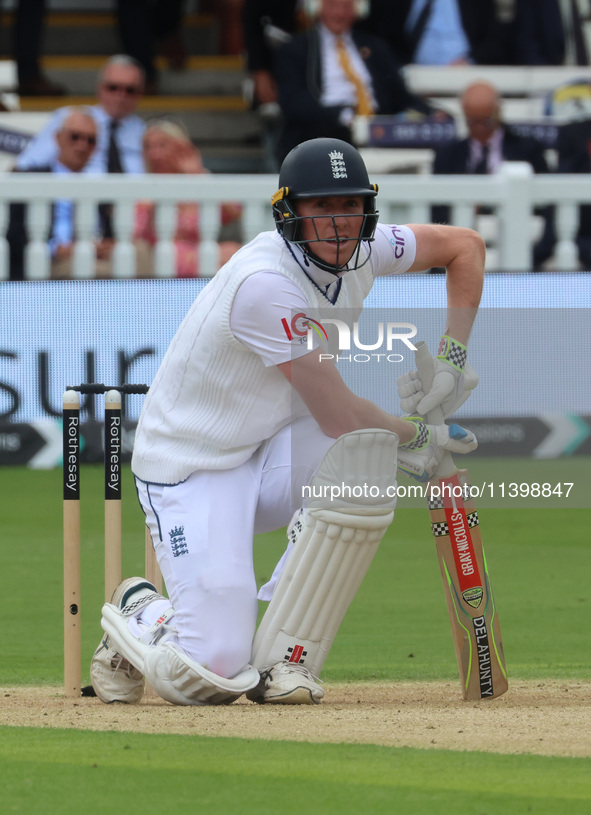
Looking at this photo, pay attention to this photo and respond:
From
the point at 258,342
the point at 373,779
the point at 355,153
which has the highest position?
the point at 355,153

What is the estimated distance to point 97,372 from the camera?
9.25m

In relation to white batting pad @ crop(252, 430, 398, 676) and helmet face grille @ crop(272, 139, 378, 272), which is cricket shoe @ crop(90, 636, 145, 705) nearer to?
white batting pad @ crop(252, 430, 398, 676)

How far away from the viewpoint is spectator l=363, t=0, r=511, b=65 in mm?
13602

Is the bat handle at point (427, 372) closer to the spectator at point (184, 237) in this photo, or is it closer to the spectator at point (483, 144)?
the spectator at point (184, 237)

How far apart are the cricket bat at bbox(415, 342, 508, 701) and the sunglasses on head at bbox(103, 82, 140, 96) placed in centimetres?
697

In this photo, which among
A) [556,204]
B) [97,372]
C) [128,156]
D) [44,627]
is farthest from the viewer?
[128,156]

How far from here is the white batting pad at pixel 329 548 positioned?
4355 millimetres

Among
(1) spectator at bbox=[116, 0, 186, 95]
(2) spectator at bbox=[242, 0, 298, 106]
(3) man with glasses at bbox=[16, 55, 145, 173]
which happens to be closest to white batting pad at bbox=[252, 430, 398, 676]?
(3) man with glasses at bbox=[16, 55, 145, 173]

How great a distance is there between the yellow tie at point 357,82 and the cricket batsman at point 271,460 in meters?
7.96

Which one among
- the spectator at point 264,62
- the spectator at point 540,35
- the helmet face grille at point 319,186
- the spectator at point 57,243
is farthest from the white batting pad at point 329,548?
the spectator at point 540,35

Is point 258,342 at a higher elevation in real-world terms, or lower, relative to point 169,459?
higher

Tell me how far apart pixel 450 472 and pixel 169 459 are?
87cm

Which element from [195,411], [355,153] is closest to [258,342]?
[195,411]

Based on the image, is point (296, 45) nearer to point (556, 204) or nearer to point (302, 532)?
point (556, 204)
